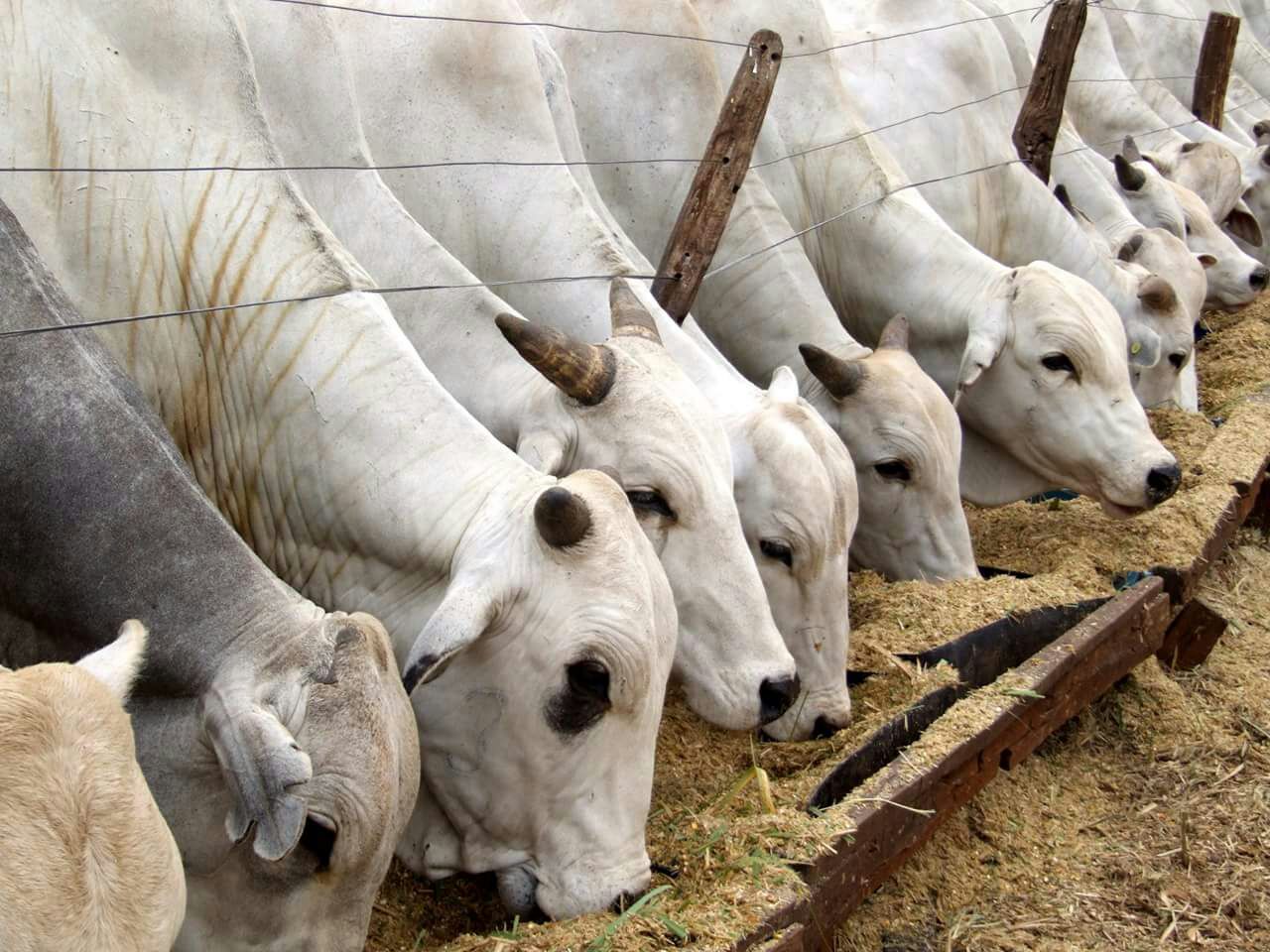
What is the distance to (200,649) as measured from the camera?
126 inches

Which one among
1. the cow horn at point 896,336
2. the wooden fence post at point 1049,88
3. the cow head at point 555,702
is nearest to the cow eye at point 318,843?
the cow head at point 555,702

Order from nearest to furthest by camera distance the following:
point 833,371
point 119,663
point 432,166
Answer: point 119,663, point 432,166, point 833,371

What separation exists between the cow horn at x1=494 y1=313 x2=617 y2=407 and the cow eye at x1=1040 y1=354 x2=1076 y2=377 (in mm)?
2700

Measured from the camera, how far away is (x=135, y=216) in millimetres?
4242

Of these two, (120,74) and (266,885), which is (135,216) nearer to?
(120,74)

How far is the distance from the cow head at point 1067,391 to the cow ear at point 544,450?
261 cm

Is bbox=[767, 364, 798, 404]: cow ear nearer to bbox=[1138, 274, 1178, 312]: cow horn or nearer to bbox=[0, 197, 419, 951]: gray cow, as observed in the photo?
bbox=[0, 197, 419, 951]: gray cow

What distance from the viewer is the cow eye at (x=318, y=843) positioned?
10.3ft

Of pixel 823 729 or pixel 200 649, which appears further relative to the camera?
pixel 823 729

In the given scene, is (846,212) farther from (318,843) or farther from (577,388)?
(318,843)

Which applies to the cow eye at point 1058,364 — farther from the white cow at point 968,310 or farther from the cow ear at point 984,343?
the cow ear at point 984,343

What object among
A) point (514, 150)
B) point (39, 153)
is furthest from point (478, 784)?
point (514, 150)

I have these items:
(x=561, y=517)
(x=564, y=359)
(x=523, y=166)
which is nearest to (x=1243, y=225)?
(x=523, y=166)

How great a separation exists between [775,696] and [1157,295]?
4378mm
